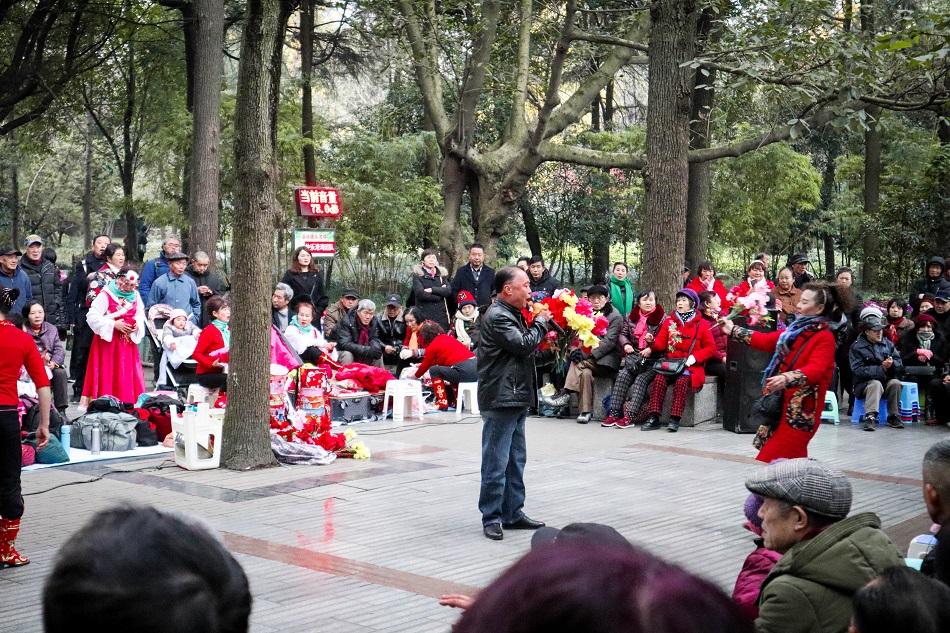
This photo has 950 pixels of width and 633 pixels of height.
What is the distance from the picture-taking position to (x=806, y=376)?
7.88 m

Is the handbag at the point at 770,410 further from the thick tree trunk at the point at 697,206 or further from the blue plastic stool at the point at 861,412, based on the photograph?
the thick tree trunk at the point at 697,206

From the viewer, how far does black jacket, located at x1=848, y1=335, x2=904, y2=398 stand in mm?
14539

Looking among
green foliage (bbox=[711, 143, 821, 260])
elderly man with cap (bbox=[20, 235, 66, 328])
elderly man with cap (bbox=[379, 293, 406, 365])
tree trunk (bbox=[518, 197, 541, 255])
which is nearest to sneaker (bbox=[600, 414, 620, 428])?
elderly man with cap (bbox=[379, 293, 406, 365])

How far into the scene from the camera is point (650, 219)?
634 inches

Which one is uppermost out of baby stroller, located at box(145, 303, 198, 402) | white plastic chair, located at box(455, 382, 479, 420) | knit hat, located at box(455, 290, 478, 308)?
knit hat, located at box(455, 290, 478, 308)

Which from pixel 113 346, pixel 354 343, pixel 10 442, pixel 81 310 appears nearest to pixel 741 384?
pixel 354 343

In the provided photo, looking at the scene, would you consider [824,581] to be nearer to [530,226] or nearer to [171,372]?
[171,372]

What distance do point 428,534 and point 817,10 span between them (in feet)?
31.3

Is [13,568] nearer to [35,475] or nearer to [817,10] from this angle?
[35,475]

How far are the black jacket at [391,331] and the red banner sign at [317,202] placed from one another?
4.71 metres

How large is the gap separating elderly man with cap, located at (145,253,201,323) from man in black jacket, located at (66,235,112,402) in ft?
2.83

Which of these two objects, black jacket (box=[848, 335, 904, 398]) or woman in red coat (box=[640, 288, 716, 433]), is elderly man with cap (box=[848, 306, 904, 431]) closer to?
black jacket (box=[848, 335, 904, 398])

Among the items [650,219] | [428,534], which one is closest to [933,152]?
[650,219]

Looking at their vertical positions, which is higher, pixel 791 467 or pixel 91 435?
pixel 791 467
